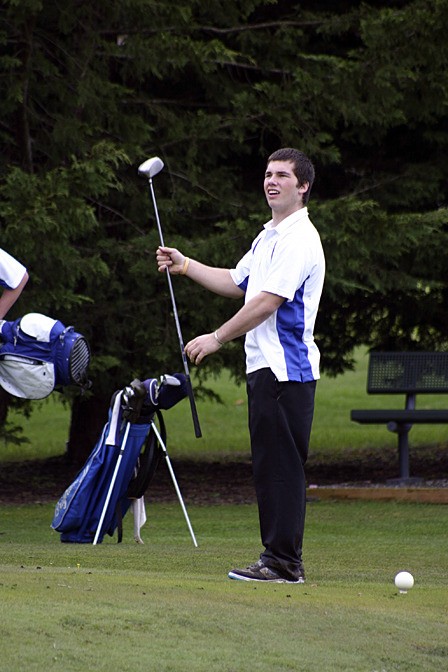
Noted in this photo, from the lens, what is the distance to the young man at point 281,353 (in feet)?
21.1

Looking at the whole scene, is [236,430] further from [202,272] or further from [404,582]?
[404,582]

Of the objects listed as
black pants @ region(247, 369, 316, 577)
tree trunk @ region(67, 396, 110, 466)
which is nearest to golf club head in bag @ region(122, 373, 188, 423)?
black pants @ region(247, 369, 316, 577)

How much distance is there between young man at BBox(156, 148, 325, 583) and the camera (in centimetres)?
643

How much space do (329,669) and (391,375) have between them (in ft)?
28.3

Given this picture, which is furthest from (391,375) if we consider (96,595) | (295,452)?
(96,595)

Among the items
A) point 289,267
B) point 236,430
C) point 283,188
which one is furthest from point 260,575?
point 236,430

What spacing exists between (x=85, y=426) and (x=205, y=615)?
9.53 metres

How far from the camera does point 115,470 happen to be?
8.70 meters

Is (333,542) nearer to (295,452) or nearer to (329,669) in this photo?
(295,452)

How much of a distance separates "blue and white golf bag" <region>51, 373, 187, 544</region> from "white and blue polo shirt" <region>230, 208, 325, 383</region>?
215cm

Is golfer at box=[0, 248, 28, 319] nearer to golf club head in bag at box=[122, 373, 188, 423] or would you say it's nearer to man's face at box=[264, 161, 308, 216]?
golf club head in bag at box=[122, 373, 188, 423]

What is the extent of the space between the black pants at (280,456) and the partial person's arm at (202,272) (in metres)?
0.64

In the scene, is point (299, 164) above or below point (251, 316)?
above

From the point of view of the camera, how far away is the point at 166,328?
12.3 m
